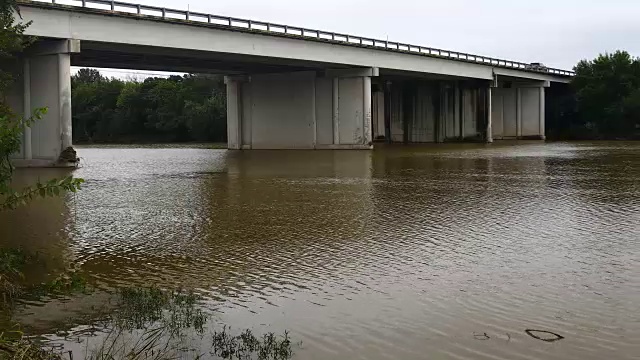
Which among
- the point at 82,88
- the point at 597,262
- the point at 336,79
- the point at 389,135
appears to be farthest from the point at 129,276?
the point at 82,88

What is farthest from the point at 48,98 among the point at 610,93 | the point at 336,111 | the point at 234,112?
the point at 610,93

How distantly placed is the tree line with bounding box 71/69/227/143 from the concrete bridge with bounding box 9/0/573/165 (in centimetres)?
2916

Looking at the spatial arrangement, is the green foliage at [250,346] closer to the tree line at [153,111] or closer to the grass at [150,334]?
the grass at [150,334]

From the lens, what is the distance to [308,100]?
185 feet

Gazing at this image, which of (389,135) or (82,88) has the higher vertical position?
(82,88)

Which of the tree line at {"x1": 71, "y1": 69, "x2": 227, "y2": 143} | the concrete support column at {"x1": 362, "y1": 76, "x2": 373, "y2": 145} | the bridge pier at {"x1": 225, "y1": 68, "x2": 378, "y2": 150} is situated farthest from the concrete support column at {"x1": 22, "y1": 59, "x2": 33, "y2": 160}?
the tree line at {"x1": 71, "y1": 69, "x2": 227, "y2": 143}

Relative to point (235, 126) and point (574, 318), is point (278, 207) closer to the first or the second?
point (574, 318)

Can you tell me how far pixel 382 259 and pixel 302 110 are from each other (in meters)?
46.9

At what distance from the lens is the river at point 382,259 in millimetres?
6820

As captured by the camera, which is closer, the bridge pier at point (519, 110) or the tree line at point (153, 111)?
the bridge pier at point (519, 110)

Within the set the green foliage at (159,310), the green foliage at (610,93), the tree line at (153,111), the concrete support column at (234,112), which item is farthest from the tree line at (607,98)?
the green foliage at (159,310)

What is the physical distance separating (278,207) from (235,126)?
44.3 meters

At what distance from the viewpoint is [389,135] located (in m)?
75.6

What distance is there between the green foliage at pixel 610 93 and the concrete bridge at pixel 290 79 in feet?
13.4
